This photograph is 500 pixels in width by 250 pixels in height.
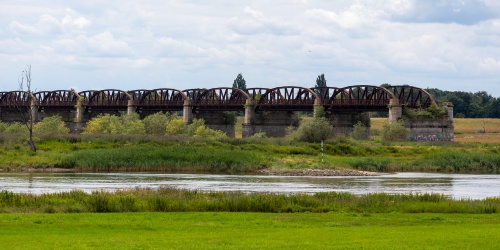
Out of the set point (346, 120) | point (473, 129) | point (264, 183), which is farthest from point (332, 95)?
point (264, 183)

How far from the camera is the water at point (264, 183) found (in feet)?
168

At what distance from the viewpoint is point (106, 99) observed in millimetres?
177625

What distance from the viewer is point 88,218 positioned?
30250 millimetres

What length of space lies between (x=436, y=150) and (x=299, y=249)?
7522 centimetres

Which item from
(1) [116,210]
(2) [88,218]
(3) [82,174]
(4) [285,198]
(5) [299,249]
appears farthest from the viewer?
(3) [82,174]

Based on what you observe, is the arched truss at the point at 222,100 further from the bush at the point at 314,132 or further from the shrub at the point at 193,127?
the bush at the point at 314,132

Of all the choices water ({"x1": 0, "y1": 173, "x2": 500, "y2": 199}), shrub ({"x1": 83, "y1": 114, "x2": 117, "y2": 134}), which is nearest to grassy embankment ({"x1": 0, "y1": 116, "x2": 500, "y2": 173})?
water ({"x1": 0, "y1": 173, "x2": 500, "y2": 199})

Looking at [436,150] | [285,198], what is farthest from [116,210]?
[436,150]

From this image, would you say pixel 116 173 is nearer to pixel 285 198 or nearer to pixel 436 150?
pixel 285 198

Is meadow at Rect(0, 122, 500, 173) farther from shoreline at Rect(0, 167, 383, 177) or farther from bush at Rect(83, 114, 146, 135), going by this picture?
bush at Rect(83, 114, 146, 135)

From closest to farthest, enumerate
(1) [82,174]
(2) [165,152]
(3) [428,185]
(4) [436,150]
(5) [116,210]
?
(5) [116,210] < (3) [428,185] < (1) [82,174] < (2) [165,152] < (4) [436,150]

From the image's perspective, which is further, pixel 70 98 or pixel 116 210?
pixel 70 98

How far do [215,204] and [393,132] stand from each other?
90131mm

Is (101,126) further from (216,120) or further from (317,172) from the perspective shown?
(317,172)
